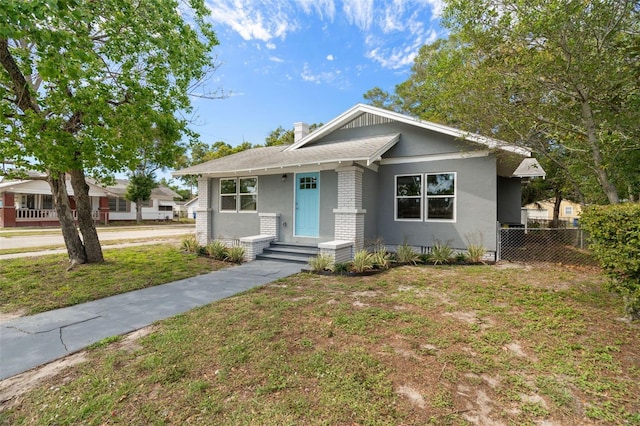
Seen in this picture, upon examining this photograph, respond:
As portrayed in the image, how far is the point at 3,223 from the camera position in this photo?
22969 mm

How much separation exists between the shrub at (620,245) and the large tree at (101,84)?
26.9 ft

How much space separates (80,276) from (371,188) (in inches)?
328

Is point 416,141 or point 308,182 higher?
point 416,141

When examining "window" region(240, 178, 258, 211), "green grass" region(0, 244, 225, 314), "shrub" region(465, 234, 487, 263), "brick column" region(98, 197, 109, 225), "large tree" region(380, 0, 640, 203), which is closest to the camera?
"large tree" region(380, 0, 640, 203)

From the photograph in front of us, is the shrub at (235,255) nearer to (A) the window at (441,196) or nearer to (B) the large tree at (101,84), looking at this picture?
(B) the large tree at (101,84)

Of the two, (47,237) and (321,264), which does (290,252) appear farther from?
(47,237)

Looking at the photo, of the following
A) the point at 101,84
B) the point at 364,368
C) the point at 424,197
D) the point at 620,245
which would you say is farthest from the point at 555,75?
the point at 101,84

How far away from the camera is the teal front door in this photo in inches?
388

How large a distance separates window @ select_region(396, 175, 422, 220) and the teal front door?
2803mm

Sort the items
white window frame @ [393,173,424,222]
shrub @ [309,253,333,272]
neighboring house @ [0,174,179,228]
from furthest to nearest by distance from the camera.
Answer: neighboring house @ [0,174,179,228] < white window frame @ [393,173,424,222] < shrub @ [309,253,333,272]

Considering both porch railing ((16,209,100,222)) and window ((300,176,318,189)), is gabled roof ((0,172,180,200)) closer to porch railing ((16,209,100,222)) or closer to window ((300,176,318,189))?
porch railing ((16,209,100,222))

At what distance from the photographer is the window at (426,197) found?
9359 mm

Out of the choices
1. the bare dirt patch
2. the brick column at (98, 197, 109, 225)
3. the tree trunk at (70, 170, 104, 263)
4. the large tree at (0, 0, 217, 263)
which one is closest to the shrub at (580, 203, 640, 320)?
the bare dirt patch

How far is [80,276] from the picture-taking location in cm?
698
